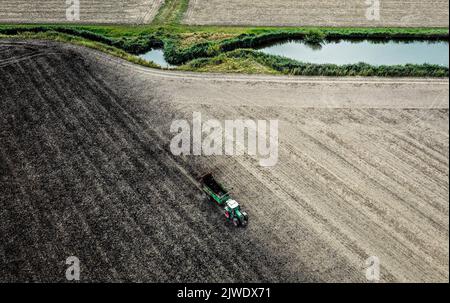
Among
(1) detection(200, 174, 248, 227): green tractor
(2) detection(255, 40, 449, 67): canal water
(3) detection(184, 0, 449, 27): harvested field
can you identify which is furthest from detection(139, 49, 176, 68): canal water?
(1) detection(200, 174, 248, 227): green tractor

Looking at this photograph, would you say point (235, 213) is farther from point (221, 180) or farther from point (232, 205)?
point (221, 180)

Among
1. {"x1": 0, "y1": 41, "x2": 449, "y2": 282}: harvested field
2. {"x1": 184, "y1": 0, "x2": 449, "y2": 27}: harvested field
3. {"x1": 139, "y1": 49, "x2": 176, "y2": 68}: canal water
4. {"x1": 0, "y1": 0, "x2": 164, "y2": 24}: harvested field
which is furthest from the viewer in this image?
{"x1": 0, "y1": 0, "x2": 164, "y2": 24}: harvested field

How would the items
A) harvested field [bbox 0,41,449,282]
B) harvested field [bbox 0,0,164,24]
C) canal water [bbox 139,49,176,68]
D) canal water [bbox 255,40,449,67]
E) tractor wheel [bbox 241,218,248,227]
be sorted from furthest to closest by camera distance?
harvested field [bbox 0,0,164,24]
canal water [bbox 139,49,176,68]
canal water [bbox 255,40,449,67]
tractor wheel [bbox 241,218,248,227]
harvested field [bbox 0,41,449,282]

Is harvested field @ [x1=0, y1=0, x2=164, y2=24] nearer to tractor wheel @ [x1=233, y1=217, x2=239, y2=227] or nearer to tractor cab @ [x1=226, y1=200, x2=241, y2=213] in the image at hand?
tractor cab @ [x1=226, y1=200, x2=241, y2=213]

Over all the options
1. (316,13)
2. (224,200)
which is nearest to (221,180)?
(224,200)

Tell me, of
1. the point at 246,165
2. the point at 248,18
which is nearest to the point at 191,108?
the point at 246,165

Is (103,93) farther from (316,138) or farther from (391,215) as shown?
(391,215)
